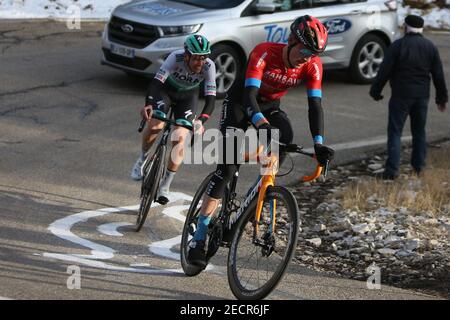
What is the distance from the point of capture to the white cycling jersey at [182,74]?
879cm

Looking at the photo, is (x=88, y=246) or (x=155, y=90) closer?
(x=88, y=246)

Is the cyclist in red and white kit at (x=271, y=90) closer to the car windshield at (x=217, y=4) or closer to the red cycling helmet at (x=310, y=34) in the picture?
the red cycling helmet at (x=310, y=34)

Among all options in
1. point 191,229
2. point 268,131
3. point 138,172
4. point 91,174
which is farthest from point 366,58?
point 268,131

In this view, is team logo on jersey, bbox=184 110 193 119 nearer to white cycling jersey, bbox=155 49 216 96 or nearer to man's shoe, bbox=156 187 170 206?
white cycling jersey, bbox=155 49 216 96

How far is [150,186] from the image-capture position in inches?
345

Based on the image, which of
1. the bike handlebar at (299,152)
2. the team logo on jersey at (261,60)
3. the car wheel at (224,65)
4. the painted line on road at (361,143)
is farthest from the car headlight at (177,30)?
the bike handlebar at (299,152)

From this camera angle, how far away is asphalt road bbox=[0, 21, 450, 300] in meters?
7.15

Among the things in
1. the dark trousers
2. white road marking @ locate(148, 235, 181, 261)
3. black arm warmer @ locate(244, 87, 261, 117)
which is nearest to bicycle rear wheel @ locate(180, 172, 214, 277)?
white road marking @ locate(148, 235, 181, 261)

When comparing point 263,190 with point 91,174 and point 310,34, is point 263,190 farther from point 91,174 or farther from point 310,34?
point 91,174

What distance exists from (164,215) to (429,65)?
3850mm

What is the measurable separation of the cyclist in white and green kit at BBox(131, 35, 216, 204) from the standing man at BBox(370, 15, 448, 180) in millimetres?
2875

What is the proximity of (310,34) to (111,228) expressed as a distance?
2841 mm

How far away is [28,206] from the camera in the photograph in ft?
29.9

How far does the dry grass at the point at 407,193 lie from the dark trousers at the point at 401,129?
187 millimetres
